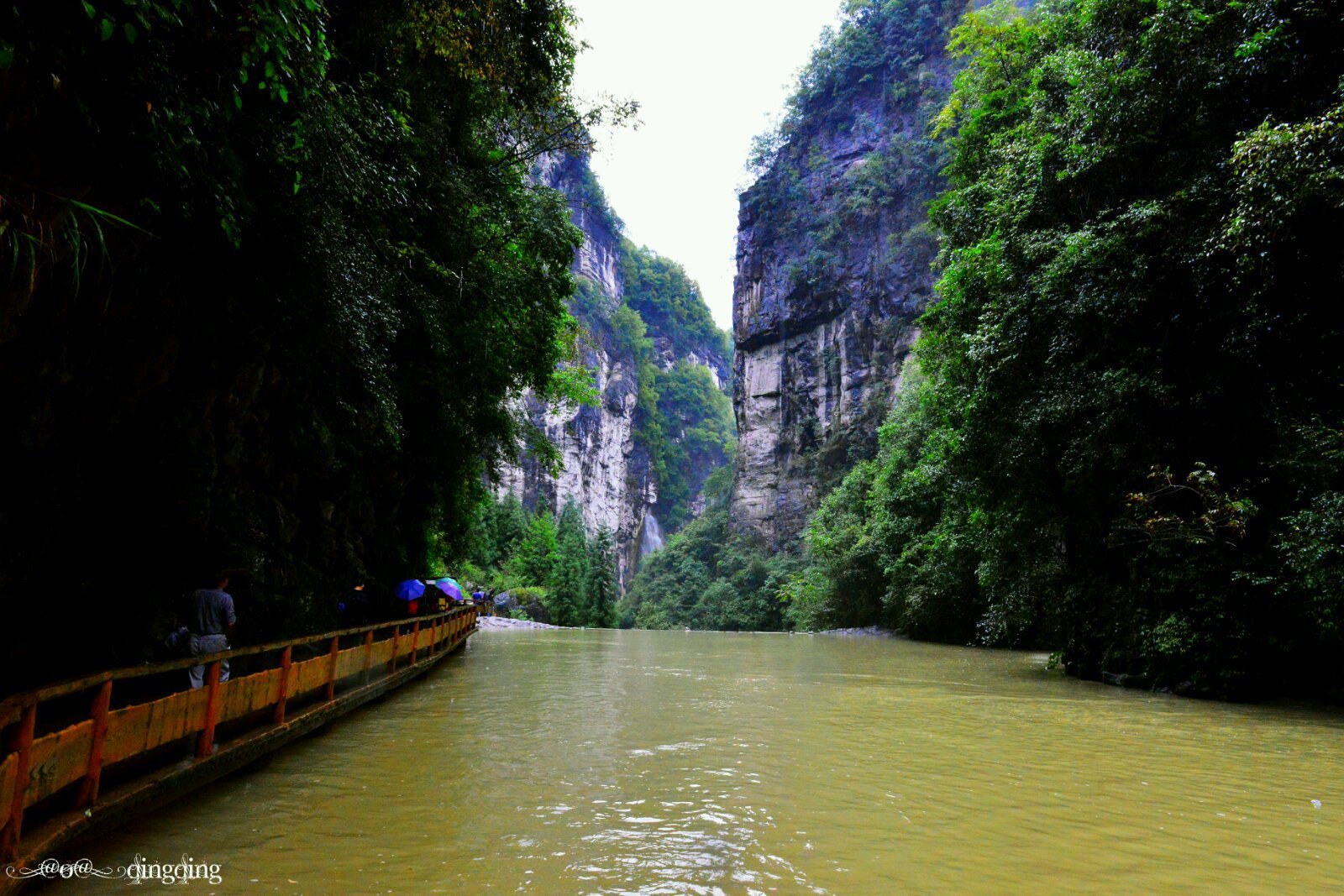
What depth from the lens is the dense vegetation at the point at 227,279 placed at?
4113mm

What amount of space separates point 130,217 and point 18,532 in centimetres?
229

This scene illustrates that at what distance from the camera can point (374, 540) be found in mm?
13414

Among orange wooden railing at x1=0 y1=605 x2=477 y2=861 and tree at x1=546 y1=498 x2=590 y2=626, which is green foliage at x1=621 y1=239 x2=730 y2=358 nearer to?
tree at x1=546 y1=498 x2=590 y2=626

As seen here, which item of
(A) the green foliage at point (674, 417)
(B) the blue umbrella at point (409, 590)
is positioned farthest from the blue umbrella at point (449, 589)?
(A) the green foliage at point (674, 417)

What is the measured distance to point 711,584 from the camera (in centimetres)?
5297

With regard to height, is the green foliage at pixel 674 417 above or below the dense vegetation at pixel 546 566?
above

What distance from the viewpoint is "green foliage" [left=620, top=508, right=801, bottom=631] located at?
45.9m

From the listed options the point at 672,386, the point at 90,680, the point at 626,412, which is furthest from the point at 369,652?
the point at 672,386

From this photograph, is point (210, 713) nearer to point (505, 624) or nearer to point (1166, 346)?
point (1166, 346)

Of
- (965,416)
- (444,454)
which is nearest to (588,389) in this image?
(444,454)

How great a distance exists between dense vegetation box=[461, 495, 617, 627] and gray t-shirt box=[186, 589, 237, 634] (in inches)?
1523

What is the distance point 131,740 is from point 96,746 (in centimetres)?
36

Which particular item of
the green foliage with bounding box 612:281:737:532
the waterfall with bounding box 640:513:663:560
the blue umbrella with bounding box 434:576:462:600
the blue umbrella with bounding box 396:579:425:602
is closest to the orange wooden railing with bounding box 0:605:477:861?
the blue umbrella with bounding box 396:579:425:602

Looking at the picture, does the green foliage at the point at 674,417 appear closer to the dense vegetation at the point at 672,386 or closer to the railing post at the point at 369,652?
the dense vegetation at the point at 672,386
